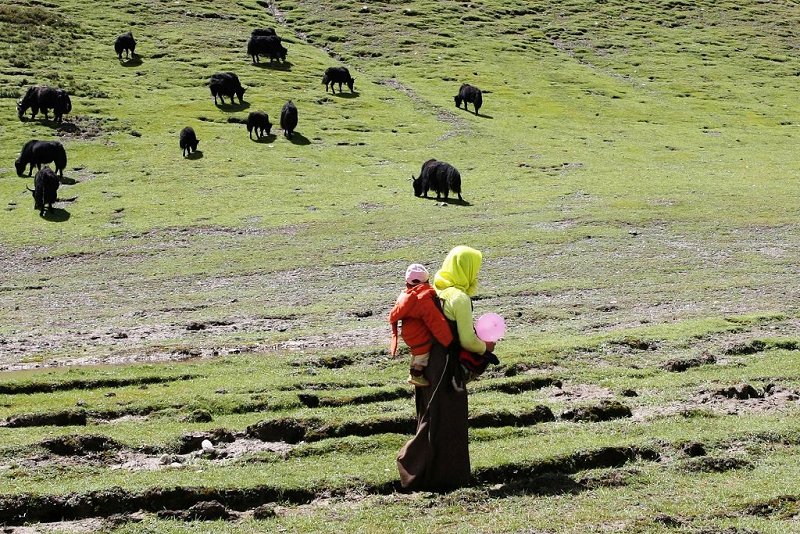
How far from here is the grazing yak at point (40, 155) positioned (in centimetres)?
4344

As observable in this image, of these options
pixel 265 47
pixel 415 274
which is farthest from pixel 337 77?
pixel 415 274

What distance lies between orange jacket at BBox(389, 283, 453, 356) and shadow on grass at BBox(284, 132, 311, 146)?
1648 inches

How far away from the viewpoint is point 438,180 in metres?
40.4

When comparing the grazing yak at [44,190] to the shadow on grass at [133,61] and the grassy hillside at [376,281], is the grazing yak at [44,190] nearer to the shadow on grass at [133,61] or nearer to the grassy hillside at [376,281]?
the grassy hillside at [376,281]

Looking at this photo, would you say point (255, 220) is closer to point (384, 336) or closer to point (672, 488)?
point (384, 336)

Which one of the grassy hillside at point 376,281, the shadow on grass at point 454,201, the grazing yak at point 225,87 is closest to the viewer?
the grassy hillside at point 376,281

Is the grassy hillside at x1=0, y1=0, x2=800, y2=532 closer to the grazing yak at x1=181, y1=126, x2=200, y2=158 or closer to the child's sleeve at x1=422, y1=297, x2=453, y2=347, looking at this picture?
the grazing yak at x1=181, y1=126, x2=200, y2=158

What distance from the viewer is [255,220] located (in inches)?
1459

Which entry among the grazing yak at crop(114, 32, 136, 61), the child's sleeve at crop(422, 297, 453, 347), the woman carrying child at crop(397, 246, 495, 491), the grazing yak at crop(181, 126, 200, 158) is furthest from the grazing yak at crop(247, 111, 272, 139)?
the child's sleeve at crop(422, 297, 453, 347)

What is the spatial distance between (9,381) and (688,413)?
423 inches

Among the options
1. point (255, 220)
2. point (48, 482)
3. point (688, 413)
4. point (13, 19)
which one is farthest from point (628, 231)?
point (13, 19)

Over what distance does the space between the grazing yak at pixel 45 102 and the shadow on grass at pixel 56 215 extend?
614 inches

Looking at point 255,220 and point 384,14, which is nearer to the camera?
point 255,220

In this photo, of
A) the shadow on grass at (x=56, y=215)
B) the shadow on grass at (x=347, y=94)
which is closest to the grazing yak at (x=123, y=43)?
the shadow on grass at (x=347, y=94)
